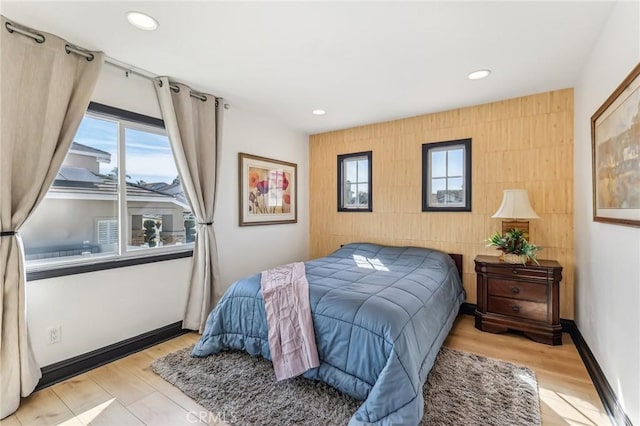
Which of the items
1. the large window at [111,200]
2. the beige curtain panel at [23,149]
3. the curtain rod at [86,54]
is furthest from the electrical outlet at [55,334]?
the curtain rod at [86,54]

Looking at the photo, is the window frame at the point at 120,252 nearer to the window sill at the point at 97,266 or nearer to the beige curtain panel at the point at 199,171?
the window sill at the point at 97,266

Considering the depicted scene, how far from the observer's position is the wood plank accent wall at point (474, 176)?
2889mm

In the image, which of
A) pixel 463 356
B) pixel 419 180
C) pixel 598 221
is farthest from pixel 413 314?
pixel 419 180

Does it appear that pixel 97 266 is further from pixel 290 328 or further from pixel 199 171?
pixel 290 328

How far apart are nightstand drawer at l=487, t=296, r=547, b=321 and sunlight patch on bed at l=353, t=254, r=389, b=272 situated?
108 cm

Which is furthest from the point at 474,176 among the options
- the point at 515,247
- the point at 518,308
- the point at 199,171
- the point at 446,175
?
the point at 199,171

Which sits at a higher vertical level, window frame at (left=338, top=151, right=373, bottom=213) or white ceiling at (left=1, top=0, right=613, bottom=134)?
white ceiling at (left=1, top=0, right=613, bottom=134)

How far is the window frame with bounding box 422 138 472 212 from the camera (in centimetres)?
334

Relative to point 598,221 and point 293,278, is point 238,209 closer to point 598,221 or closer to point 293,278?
point 293,278

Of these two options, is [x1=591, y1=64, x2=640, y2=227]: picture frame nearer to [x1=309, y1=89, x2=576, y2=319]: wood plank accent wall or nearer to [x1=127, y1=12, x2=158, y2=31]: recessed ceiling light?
[x1=309, y1=89, x2=576, y2=319]: wood plank accent wall

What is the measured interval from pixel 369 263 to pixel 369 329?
1455mm

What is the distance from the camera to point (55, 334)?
2.10 metres

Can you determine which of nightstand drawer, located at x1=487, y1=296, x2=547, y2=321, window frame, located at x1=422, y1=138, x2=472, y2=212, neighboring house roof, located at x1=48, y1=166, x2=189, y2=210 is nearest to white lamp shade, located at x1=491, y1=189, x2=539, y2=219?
window frame, located at x1=422, y1=138, x2=472, y2=212

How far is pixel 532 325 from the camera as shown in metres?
2.66
